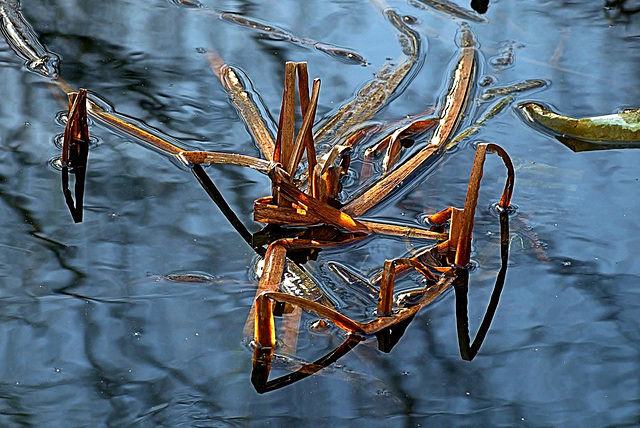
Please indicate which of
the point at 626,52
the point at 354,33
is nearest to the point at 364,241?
the point at 354,33

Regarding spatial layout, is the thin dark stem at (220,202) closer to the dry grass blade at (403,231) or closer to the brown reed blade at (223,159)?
the brown reed blade at (223,159)

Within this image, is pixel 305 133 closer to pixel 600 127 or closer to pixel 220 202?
pixel 220 202

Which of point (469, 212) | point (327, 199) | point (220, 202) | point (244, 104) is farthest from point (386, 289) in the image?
point (244, 104)

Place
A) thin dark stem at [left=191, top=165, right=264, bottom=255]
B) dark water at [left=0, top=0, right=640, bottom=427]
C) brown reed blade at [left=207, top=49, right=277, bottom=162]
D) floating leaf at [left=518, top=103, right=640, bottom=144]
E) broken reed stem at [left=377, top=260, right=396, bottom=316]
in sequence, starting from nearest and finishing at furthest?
dark water at [left=0, top=0, right=640, bottom=427] → broken reed stem at [left=377, top=260, right=396, bottom=316] → thin dark stem at [left=191, top=165, right=264, bottom=255] → brown reed blade at [left=207, top=49, right=277, bottom=162] → floating leaf at [left=518, top=103, right=640, bottom=144]

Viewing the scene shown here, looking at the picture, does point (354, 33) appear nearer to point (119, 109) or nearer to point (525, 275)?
point (119, 109)

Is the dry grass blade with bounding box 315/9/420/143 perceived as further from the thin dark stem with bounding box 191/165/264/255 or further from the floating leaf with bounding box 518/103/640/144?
the floating leaf with bounding box 518/103/640/144

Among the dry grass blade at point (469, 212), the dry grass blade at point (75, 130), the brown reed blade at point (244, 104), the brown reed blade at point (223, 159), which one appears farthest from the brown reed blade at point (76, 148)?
the dry grass blade at point (469, 212)

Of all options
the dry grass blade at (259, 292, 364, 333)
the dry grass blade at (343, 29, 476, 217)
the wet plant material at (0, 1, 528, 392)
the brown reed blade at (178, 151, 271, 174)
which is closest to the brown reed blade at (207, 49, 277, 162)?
the wet plant material at (0, 1, 528, 392)
